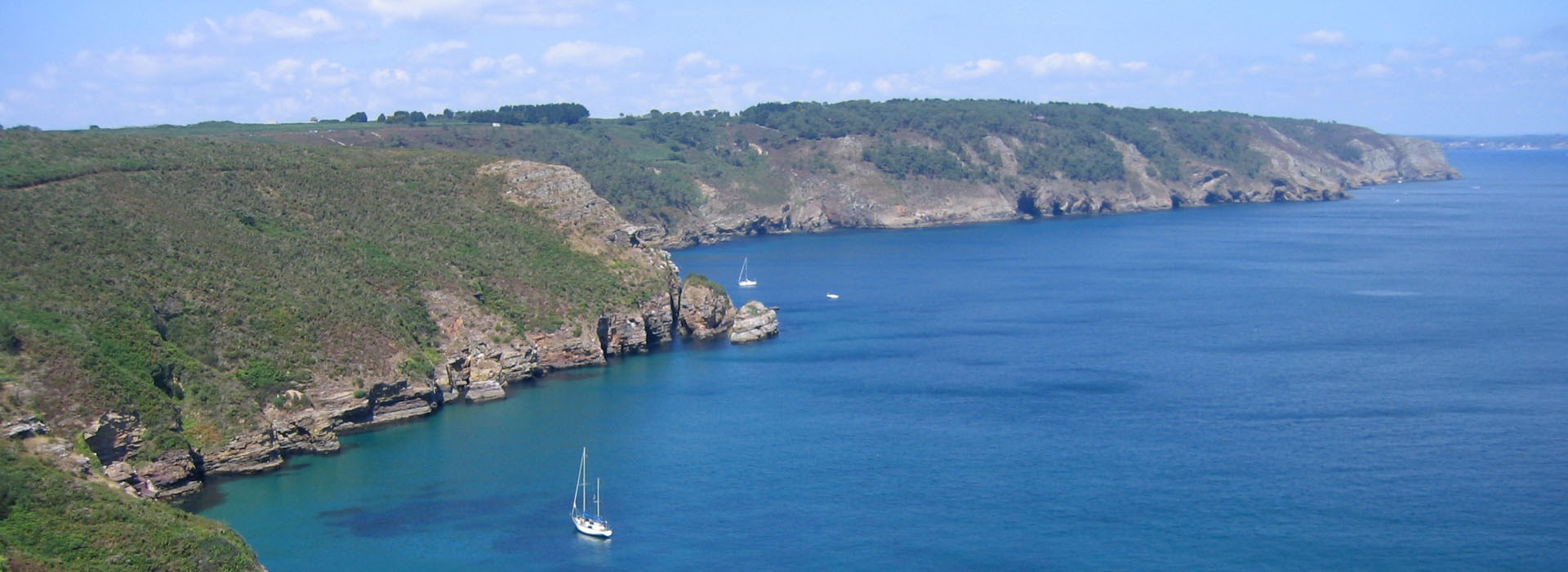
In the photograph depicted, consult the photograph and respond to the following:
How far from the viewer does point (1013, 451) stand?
6825cm

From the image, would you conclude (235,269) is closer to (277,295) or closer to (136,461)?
(277,295)

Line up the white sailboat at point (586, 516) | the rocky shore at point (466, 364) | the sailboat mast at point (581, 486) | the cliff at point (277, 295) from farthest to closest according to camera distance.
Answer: the cliff at point (277, 295) → the sailboat mast at point (581, 486) → the rocky shore at point (466, 364) → the white sailboat at point (586, 516)

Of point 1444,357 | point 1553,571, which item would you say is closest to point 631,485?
point 1553,571

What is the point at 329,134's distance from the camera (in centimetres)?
16625

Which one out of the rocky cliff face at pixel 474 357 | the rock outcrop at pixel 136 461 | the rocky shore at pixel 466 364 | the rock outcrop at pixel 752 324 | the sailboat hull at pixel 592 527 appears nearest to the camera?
the sailboat hull at pixel 592 527

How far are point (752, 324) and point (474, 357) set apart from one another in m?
24.0

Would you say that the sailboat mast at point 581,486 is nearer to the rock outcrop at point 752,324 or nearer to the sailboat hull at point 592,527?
the sailboat hull at point 592,527

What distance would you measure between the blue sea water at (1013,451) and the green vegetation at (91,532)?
7664 mm

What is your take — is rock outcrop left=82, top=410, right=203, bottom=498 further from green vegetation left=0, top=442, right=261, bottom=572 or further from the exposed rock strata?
green vegetation left=0, top=442, right=261, bottom=572

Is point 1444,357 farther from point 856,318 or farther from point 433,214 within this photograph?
point 433,214

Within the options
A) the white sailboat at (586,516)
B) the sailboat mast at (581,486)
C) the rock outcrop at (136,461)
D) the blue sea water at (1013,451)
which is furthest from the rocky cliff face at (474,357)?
the white sailboat at (586,516)

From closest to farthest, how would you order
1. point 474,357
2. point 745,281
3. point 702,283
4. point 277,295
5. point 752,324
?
point 277,295
point 474,357
point 752,324
point 702,283
point 745,281

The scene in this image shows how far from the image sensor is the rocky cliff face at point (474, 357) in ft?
198

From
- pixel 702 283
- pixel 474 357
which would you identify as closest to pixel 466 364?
pixel 474 357
